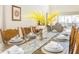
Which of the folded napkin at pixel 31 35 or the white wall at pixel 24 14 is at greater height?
the white wall at pixel 24 14

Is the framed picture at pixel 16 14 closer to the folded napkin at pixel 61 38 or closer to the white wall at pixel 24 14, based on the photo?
the white wall at pixel 24 14

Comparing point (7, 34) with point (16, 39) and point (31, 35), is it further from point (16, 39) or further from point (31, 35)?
point (31, 35)

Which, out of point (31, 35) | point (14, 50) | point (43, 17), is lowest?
point (14, 50)

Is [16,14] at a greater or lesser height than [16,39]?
greater

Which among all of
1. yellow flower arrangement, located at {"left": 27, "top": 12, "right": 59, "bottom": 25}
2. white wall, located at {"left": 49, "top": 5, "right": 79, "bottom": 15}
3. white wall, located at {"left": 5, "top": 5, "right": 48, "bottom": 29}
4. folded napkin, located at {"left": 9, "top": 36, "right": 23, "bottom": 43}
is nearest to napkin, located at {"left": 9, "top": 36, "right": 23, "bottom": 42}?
folded napkin, located at {"left": 9, "top": 36, "right": 23, "bottom": 43}

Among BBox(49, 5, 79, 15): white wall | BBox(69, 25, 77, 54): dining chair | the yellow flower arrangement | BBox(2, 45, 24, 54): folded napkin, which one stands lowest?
BBox(2, 45, 24, 54): folded napkin

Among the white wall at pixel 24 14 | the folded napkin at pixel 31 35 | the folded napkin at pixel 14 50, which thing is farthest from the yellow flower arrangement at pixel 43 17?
the folded napkin at pixel 14 50

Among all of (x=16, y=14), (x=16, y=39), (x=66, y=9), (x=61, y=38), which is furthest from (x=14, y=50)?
(x=66, y=9)

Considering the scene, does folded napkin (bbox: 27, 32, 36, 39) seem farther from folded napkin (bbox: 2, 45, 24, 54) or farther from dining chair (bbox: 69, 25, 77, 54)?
dining chair (bbox: 69, 25, 77, 54)

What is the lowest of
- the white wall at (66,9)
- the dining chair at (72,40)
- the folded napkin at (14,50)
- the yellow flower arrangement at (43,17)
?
the folded napkin at (14,50)

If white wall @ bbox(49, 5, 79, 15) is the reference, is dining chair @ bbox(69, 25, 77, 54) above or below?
below

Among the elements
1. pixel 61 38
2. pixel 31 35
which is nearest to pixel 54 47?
pixel 61 38

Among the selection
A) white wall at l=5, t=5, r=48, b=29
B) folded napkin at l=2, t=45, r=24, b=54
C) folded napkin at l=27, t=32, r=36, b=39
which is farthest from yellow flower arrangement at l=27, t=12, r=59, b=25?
folded napkin at l=2, t=45, r=24, b=54
